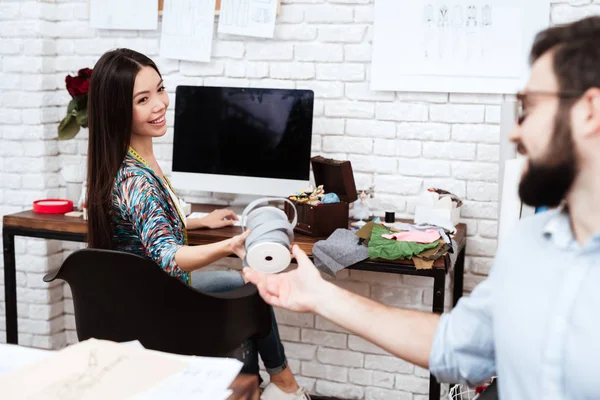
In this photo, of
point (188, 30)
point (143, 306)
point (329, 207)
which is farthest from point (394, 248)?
point (188, 30)

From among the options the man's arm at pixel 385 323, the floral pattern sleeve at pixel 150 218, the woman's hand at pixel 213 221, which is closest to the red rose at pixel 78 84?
the woman's hand at pixel 213 221

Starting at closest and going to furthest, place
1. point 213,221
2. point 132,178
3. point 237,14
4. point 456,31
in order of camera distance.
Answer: point 132,178 → point 213,221 → point 456,31 → point 237,14

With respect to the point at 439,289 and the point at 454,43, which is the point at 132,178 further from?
the point at 454,43

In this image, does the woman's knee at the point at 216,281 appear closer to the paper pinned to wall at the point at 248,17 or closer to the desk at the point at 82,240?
the desk at the point at 82,240

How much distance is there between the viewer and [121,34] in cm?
291

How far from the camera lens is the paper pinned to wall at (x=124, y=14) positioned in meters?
2.84

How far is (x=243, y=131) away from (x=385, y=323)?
147cm

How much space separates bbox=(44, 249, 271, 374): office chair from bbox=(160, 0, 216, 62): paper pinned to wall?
4.32ft

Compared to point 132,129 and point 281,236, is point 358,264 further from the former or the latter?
point 132,129

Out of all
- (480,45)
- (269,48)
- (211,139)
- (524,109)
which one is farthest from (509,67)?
(524,109)

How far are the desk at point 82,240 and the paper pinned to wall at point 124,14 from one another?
0.80 m

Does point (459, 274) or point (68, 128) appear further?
point (68, 128)

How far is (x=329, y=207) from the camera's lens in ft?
7.52

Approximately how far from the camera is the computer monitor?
8.23 ft
